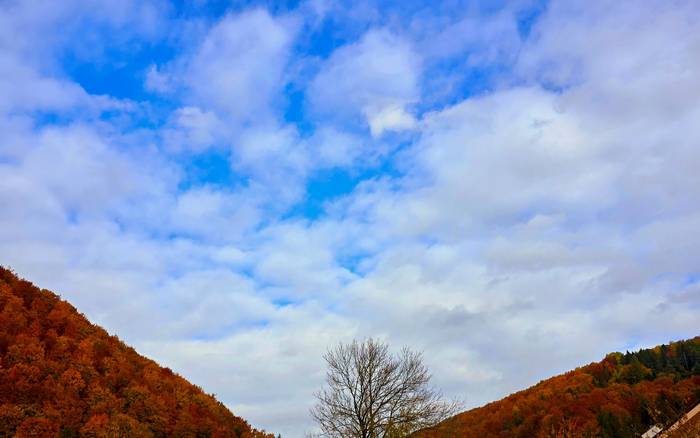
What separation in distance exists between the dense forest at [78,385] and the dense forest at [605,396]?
53244 millimetres

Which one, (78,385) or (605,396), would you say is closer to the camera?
(78,385)

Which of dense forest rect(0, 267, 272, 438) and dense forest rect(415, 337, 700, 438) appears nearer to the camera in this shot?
dense forest rect(0, 267, 272, 438)

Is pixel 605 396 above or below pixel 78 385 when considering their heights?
below

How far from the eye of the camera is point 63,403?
1630cm

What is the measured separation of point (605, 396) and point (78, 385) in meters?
83.9

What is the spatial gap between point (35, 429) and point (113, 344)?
6801mm

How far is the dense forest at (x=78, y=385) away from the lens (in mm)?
15781

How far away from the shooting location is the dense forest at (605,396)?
6912cm

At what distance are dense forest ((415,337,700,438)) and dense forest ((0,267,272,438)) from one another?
53.2 meters

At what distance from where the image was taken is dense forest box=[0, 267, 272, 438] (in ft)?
51.8

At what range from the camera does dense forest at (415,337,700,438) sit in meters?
69.1

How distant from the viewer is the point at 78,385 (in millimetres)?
17406

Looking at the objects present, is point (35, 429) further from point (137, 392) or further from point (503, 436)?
point (503, 436)

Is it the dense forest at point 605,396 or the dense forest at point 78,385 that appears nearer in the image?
the dense forest at point 78,385
